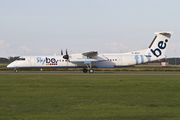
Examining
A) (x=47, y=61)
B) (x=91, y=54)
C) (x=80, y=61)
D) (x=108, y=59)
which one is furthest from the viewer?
(x=108, y=59)

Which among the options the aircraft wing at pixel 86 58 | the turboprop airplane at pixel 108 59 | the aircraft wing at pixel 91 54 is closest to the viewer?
the aircraft wing at pixel 91 54

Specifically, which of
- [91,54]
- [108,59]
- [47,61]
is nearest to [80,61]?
[91,54]

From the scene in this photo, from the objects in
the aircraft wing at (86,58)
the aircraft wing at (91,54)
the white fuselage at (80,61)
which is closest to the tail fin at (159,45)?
the white fuselage at (80,61)

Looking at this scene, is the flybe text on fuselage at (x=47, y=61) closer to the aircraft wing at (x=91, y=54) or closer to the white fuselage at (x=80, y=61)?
the white fuselage at (x=80, y=61)

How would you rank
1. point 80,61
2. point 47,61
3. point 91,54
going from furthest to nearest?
point 47,61 → point 80,61 → point 91,54

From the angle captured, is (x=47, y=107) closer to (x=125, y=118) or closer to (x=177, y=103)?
(x=125, y=118)

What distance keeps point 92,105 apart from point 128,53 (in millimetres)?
29289

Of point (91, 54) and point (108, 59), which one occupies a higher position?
point (91, 54)

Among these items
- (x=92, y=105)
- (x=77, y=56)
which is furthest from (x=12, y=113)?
(x=77, y=56)

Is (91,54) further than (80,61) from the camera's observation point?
No

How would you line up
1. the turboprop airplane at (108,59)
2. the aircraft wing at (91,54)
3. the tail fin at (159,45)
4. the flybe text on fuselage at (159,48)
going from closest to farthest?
1. the aircraft wing at (91,54)
2. the turboprop airplane at (108,59)
3. the tail fin at (159,45)
4. the flybe text on fuselage at (159,48)

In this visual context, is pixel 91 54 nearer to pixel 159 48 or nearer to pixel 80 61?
pixel 80 61

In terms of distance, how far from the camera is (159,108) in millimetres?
9211

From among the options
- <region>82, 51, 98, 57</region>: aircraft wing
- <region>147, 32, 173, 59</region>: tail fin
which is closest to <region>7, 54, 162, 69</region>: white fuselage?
<region>82, 51, 98, 57</region>: aircraft wing
